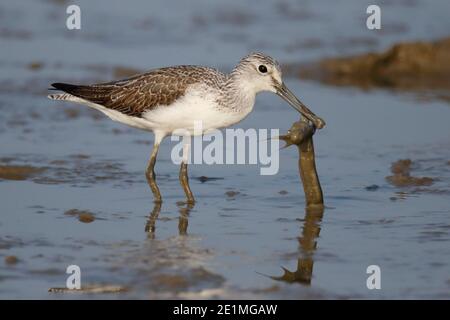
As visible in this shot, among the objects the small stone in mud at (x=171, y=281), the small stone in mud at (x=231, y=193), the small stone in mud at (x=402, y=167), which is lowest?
the small stone in mud at (x=171, y=281)

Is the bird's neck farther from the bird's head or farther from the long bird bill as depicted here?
the long bird bill

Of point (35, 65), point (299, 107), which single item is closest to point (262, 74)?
point (299, 107)

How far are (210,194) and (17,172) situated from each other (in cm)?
238

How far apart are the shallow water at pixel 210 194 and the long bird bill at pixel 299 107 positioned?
2.96 feet

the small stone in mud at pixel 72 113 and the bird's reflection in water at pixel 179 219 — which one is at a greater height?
the small stone in mud at pixel 72 113

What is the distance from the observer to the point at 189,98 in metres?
11.3

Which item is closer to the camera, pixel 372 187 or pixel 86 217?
pixel 86 217

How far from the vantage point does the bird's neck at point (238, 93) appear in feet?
37.3

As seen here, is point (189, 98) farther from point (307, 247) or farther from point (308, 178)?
point (307, 247)

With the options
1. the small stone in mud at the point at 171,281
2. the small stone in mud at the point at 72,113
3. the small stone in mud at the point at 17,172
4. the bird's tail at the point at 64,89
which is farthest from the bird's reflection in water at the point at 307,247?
the small stone in mud at the point at 72,113

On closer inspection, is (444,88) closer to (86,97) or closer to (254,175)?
(254,175)

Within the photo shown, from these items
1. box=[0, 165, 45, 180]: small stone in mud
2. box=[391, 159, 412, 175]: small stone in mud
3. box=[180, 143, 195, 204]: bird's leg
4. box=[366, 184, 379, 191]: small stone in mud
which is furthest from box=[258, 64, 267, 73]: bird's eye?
box=[0, 165, 45, 180]: small stone in mud

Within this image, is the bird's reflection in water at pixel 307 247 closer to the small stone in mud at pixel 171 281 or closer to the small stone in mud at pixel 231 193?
the small stone in mud at pixel 171 281

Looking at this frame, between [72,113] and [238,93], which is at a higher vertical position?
[72,113]
